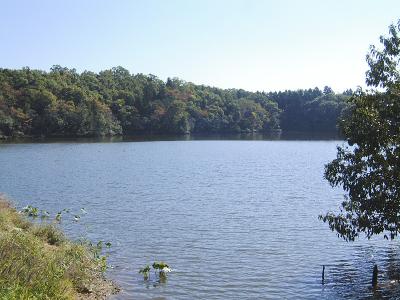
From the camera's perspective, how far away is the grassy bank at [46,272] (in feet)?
42.5

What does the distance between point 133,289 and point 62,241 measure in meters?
6.01

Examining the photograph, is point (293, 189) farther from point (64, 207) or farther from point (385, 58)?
point (385, 58)

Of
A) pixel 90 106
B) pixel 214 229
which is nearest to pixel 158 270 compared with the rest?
pixel 214 229

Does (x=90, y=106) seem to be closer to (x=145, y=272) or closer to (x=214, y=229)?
(x=214, y=229)

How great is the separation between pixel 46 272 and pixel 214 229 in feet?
59.5

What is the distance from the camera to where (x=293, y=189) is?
5134 cm

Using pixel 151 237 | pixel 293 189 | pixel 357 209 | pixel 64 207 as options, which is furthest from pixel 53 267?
pixel 293 189

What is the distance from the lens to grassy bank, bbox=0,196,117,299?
42.5ft

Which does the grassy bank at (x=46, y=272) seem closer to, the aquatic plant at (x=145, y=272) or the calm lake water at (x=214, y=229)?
the calm lake water at (x=214, y=229)

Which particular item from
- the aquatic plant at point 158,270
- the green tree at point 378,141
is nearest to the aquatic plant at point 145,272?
the aquatic plant at point 158,270

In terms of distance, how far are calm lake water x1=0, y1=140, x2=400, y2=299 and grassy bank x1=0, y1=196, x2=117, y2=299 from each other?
1163 millimetres

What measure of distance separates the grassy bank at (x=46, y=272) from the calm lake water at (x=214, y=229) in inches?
45.8

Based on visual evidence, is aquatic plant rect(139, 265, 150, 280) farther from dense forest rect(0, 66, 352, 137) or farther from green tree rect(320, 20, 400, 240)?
dense forest rect(0, 66, 352, 137)

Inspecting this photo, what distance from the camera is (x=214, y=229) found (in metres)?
32.1
